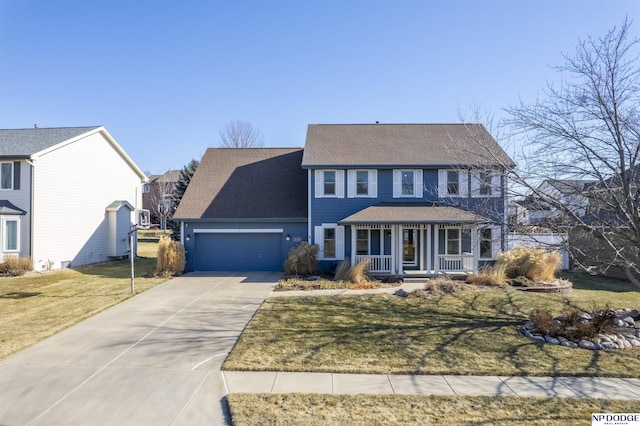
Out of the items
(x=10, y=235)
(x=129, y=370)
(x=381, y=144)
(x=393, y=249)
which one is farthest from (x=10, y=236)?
(x=381, y=144)

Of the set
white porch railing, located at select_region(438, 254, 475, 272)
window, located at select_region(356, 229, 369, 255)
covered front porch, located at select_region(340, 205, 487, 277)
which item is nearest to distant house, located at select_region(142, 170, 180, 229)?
window, located at select_region(356, 229, 369, 255)

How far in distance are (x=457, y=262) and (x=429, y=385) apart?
11.7m

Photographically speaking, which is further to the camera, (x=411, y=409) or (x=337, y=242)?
(x=337, y=242)

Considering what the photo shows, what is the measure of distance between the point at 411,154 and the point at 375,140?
2.32 meters

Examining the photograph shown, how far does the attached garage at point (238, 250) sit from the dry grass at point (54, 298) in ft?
9.72

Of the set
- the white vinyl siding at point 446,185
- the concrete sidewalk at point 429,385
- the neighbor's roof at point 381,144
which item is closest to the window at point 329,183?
the neighbor's roof at point 381,144

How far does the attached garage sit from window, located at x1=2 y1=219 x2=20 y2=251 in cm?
807

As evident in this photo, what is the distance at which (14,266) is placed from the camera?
16.4 metres

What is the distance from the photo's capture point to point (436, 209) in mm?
16547

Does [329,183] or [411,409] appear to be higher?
[329,183]

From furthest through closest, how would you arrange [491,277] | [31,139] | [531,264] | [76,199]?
[76,199] < [31,139] < [531,264] < [491,277]

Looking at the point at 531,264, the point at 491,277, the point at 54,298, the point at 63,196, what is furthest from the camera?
the point at 63,196

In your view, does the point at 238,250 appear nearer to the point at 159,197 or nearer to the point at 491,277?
the point at 491,277

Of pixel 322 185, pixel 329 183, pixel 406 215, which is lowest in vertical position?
pixel 406 215
